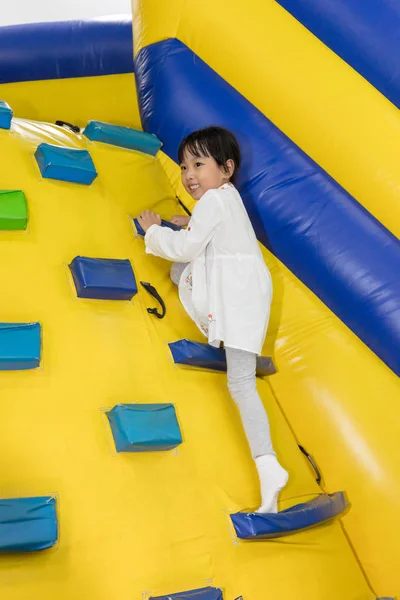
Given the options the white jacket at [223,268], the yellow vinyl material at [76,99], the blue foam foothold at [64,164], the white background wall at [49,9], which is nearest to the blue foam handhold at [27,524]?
the white jacket at [223,268]

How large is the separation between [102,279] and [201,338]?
0.27 meters

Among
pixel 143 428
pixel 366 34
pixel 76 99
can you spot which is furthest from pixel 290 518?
pixel 76 99

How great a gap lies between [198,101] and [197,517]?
3.30ft

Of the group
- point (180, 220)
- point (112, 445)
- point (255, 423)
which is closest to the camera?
point (112, 445)

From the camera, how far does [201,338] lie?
4.38 feet

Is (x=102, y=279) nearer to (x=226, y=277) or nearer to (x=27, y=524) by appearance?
(x=226, y=277)

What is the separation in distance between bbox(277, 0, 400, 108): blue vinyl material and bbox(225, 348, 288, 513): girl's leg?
67 cm

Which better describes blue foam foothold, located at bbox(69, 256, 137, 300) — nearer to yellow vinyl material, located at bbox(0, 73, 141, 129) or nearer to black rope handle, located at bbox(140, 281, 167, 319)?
black rope handle, located at bbox(140, 281, 167, 319)

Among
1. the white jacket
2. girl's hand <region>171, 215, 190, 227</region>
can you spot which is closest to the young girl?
the white jacket

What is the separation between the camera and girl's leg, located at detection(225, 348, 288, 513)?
110 cm

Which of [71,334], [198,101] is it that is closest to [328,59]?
[198,101]

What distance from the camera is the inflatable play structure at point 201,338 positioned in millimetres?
947

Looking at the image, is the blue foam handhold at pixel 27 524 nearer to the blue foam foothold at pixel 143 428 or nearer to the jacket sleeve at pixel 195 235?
the blue foam foothold at pixel 143 428

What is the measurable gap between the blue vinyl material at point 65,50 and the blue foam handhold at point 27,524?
65.9 inches
